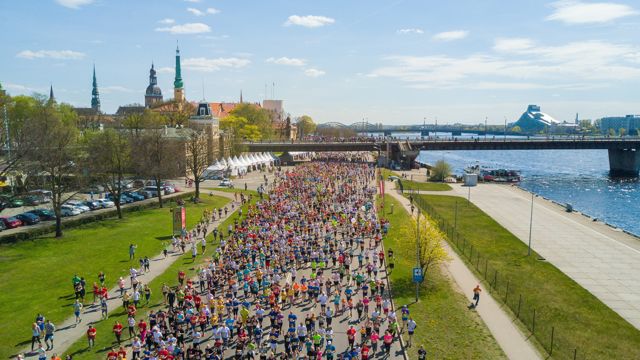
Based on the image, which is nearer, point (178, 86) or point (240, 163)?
point (240, 163)

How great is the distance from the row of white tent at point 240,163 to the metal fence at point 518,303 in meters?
48.8

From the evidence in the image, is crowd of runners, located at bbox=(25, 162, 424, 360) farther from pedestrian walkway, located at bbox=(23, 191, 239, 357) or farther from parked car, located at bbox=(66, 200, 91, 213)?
parked car, located at bbox=(66, 200, 91, 213)

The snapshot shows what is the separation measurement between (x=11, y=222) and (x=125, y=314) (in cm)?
2719

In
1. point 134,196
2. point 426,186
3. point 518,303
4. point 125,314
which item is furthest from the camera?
point 426,186

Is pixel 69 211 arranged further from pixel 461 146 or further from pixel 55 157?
pixel 461 146

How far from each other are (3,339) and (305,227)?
83.0ft

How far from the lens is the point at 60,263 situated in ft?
115

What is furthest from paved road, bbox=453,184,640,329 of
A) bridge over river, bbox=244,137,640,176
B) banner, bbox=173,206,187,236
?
bridge over river, bbox=244,137,640,176

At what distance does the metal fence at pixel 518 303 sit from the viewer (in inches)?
925

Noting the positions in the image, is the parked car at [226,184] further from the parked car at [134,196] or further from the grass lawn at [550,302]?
the grass lawn at [550,302]

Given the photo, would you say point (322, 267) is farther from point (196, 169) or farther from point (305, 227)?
point (196, 169)

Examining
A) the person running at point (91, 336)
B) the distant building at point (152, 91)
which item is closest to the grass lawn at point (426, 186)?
the person running at point (91, 336)

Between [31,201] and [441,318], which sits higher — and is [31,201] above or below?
above

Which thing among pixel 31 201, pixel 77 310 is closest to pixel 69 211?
pixel 31 201
